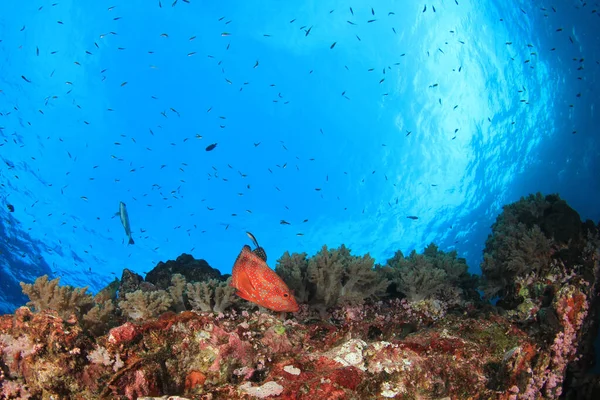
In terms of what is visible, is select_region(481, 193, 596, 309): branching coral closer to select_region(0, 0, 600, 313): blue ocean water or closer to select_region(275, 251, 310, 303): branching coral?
select_region(275, 251, 310, 303): branching coral

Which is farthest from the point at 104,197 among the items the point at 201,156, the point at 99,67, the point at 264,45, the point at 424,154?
the point at 424,154

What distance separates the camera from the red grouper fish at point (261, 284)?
2.96 m

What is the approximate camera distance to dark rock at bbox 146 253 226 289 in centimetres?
813

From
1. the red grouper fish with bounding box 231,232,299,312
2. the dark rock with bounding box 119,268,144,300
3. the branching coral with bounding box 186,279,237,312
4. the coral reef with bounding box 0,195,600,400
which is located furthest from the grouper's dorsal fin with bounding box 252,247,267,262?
the dark rock with bounding box 119,268,144,300

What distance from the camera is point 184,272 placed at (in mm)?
8273

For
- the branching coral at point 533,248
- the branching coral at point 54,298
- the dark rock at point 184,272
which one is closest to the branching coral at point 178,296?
the branching coral at point 54,298

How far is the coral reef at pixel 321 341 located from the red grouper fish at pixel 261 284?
26cm

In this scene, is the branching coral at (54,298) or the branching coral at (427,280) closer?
the branching coral at (54,298)

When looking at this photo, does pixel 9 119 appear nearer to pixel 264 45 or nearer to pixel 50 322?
pixel 264 45

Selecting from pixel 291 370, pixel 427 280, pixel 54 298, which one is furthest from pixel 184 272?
pixel 291 370

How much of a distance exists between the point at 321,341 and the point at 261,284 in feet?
2.57

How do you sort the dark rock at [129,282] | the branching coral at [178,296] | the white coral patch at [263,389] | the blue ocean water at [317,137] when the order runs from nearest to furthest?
1. the white coral patch at [263,389]
2. the branching coral at [178,296]
3. the dark rock at [129,282]
4. the blue ocean water at [317,137]

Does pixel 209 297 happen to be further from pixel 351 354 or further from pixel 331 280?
pixel 351 354

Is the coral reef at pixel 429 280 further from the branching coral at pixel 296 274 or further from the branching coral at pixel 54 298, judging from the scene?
the branching coral at pixel 54 298
